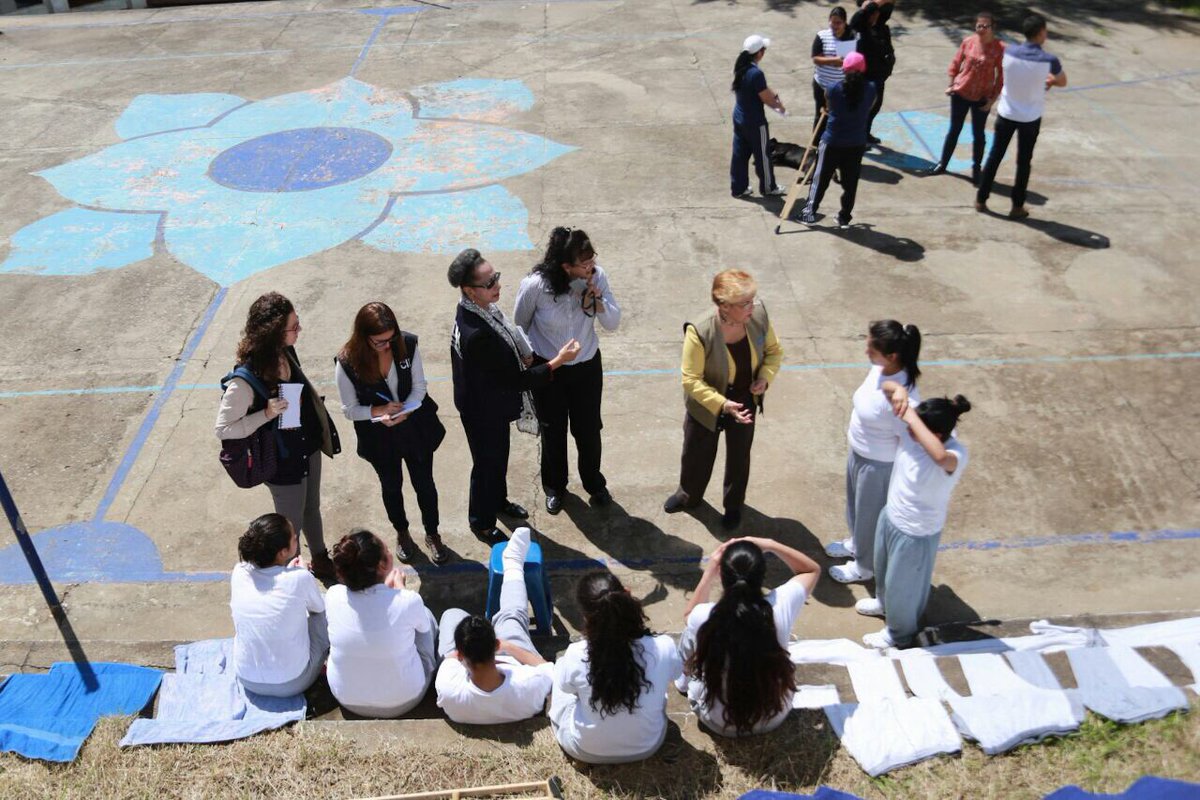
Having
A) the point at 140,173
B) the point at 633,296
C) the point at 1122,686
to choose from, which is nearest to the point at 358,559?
the point at 1122,686

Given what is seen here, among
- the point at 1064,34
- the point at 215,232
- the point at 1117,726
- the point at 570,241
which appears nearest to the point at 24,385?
the point at 215,232

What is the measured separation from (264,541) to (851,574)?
3.27m

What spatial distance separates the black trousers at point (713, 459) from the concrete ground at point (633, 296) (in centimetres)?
25

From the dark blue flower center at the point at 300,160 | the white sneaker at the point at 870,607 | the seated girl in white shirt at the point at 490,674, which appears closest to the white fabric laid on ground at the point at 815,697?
the white sneaker at the point at 870,607

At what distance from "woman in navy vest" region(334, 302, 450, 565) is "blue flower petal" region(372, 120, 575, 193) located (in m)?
5.64

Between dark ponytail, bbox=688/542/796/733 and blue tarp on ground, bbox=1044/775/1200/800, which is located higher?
dark ponytail, bbox=688/542/796/733

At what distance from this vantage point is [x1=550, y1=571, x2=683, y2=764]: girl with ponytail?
377 cm

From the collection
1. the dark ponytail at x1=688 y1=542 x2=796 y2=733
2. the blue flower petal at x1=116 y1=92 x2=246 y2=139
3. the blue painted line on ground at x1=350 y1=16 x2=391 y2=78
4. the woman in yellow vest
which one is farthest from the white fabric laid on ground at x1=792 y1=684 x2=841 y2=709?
the blue painted line on ground at x1=350 y1=16 x2=391 y2=78

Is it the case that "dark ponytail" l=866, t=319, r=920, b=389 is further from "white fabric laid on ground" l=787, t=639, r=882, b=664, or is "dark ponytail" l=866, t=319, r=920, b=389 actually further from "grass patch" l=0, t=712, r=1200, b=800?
"grass patch" l=0, t=712, r=1200, b=800

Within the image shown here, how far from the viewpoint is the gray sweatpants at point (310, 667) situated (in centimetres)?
452

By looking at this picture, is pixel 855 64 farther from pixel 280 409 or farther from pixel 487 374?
pixel 280 409

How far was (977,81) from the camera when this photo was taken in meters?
9.85

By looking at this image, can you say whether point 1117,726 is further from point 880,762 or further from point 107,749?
point 107,749

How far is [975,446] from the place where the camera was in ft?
21.7
